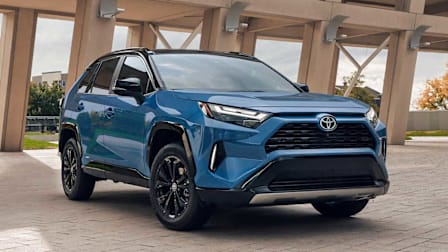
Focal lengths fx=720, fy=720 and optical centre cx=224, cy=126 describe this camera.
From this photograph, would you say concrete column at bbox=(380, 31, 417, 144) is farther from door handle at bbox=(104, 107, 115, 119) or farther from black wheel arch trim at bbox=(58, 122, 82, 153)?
door handle at bbox=(104, 107, 115, 119)

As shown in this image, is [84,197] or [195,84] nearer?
[195,84]

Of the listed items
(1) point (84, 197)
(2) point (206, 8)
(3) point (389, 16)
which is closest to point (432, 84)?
(3) point (389, 16)

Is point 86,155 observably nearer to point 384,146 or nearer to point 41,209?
point 41,209

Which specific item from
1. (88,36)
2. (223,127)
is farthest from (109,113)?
(88,36)

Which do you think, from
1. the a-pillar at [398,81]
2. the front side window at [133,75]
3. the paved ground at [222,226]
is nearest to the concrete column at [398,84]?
the a-pillar at [398,81]

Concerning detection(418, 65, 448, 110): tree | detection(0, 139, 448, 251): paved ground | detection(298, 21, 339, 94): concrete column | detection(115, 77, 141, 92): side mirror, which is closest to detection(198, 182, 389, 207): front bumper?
detection(0, 139, 448, 251): paved ground

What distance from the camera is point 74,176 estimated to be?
9367mm

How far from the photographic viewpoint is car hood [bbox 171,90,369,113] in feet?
21.0

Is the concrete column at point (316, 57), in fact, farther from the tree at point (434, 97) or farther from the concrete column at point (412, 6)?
the tree at point (434, 97)

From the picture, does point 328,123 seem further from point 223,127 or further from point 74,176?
point 74,176

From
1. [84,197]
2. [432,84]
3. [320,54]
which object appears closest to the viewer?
[84,197]

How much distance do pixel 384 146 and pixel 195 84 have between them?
78.6 inches

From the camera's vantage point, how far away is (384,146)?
6973mm

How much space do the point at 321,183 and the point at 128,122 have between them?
2.29m
